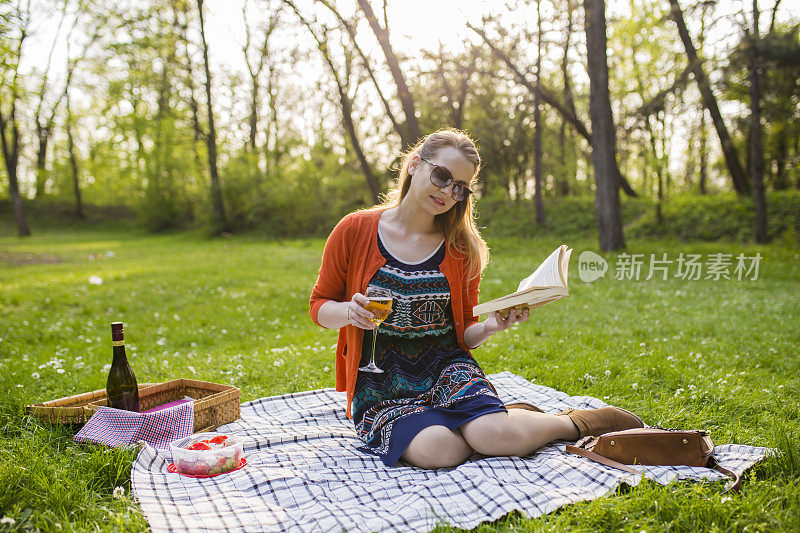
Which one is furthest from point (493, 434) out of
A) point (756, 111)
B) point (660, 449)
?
point (756, 111)

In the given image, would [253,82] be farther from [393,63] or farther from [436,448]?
[436,448]

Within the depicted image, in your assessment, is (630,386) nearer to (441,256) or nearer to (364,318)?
(441,256)

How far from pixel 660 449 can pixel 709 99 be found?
51.6ft

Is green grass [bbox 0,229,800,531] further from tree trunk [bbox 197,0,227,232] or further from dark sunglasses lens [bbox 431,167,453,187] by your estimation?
tree trunk [bbox 197,0,227,232]

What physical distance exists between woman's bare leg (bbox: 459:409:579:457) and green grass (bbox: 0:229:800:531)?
58 centimetres

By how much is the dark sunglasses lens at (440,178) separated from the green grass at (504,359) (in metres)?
1.82

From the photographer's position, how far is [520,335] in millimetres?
6484

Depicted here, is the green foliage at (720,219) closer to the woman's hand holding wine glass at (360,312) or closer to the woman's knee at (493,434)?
the woman's knee at (493,434)

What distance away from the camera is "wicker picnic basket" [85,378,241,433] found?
3.56m

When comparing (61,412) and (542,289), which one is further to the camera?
(61,412)

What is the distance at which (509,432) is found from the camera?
9.91 feet

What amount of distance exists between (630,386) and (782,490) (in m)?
1.96

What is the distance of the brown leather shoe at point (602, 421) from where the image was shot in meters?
3.26

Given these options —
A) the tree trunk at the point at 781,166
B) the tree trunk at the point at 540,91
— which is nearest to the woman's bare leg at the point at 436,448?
the tree trunk at the point at 540,91
